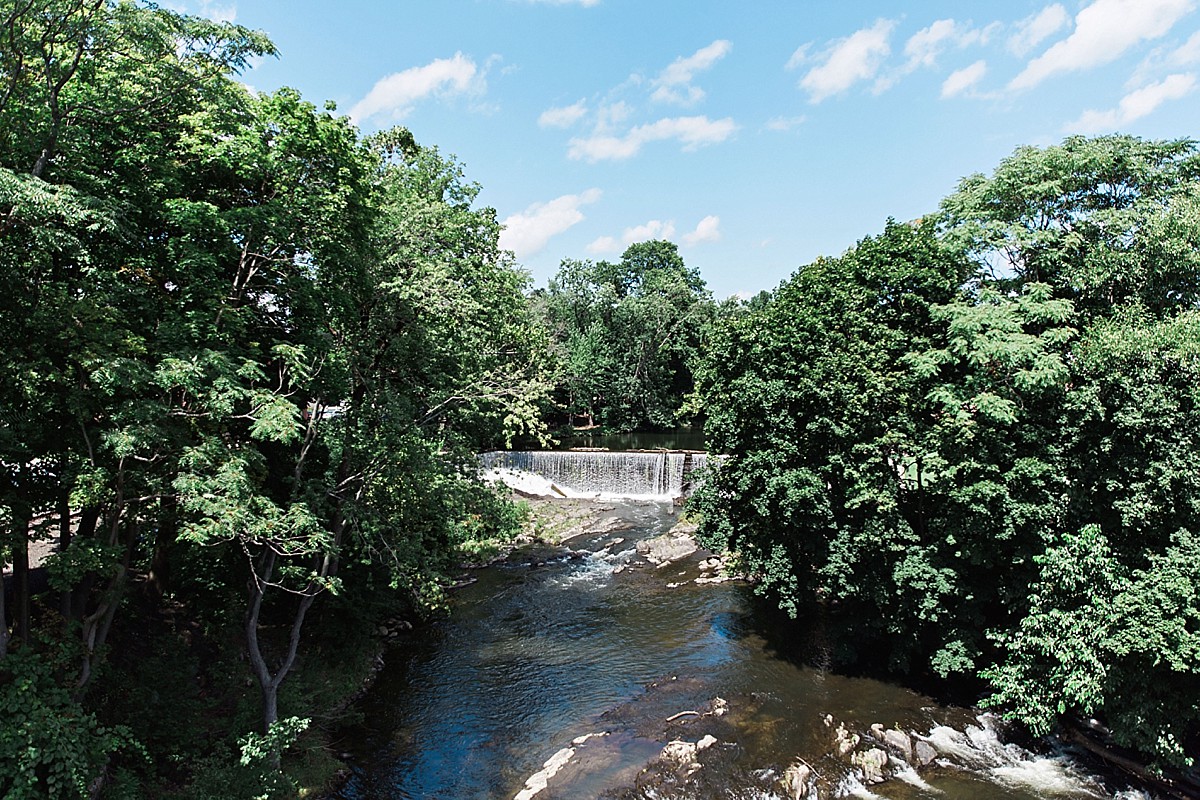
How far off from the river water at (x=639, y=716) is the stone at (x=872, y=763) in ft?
0.48

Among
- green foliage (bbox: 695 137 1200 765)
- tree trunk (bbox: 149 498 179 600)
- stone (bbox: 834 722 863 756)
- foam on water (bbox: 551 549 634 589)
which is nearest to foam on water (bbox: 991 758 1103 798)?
green foliage (bbox: 695 137 1200 765)

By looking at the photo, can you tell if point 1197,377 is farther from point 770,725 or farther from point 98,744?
point 98,744

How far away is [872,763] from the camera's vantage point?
13.1 m

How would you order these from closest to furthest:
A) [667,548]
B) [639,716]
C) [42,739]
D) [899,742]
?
[42,739] < [899,742] < [639,716] < [667,548]

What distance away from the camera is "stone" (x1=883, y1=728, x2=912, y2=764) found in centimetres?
1340

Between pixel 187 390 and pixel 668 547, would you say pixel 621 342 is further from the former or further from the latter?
pixel 187 390

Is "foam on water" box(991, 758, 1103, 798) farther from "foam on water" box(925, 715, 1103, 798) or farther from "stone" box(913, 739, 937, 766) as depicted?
"stone" box(913, 739, 937, 766)

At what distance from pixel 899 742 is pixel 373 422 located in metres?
12.1

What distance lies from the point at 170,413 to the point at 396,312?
506cm

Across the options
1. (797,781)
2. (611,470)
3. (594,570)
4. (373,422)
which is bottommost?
(797,781)

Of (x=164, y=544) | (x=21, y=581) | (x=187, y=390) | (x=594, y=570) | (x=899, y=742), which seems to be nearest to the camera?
(x=187, y=390)

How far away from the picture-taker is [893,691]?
15797 millimetres

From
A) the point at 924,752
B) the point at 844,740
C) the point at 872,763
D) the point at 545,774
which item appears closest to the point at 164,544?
the point at 545,774

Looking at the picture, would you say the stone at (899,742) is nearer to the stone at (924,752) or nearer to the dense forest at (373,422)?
the stone at (924,752)
